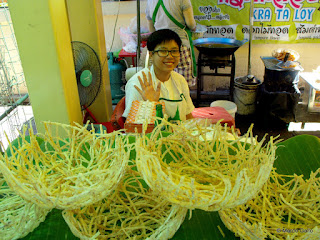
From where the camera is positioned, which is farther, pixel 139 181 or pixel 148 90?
pixel 148 90

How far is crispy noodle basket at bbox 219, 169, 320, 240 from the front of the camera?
960 millimetres

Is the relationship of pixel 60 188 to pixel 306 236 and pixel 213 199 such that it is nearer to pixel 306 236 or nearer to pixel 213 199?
pixel 213 199

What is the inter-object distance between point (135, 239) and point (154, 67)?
1.63 m

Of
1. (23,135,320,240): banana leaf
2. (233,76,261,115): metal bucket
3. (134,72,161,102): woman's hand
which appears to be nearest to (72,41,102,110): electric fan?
(134,72,161,102): woman's hand

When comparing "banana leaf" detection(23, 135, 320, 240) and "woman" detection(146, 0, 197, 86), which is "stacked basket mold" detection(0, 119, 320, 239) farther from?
"woman" detection(146, 0, 197, 86)

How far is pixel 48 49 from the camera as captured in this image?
6.63ft

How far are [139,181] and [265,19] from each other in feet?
14.1

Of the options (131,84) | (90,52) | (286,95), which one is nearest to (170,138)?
(131,84)

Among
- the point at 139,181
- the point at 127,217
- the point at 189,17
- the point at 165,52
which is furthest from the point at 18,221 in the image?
the point at 189,17

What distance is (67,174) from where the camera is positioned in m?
1.10

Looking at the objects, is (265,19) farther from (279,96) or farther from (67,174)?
(67,174)

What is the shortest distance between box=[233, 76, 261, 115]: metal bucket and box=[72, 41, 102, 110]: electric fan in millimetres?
2435

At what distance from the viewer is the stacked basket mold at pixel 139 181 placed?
829 millimetres

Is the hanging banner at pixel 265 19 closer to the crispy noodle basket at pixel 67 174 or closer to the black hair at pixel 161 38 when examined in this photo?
the black hair at pixel 161 38
